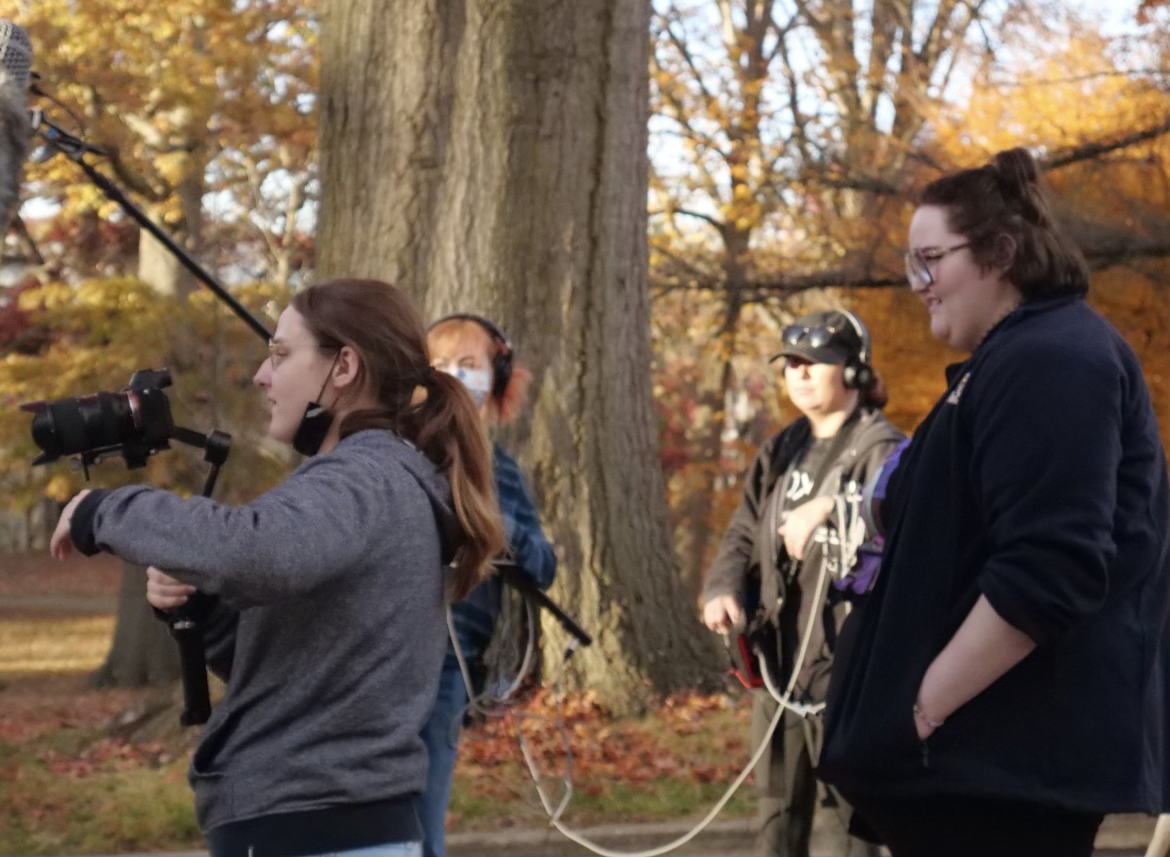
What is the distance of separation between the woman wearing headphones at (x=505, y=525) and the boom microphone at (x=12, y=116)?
1.74 meters

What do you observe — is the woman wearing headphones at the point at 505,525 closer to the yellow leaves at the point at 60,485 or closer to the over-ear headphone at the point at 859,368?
the over-ear headphone at the point at 859,368

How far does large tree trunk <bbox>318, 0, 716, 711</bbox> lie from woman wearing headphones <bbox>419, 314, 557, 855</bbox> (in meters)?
3.35

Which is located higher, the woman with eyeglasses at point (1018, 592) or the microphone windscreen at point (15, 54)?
the microphone windscreen at point (15, 54)

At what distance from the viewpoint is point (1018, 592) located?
2668 mm

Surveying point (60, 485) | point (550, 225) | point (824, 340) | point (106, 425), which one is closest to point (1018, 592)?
point (106, 425)

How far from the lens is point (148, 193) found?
55.8 feet

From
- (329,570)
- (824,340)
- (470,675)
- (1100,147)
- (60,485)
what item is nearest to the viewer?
(329,570)

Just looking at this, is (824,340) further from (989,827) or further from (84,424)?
(84,424)

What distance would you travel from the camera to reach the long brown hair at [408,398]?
2881 mm

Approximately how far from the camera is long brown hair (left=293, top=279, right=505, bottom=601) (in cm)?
288

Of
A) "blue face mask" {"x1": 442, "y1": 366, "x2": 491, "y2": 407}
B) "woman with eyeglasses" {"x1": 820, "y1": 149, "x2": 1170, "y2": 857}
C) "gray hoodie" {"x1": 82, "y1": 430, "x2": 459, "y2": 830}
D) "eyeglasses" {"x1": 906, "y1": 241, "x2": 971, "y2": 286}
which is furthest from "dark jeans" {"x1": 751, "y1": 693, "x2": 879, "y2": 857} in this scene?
"gray hoodie" {"x1": 82, "y1": 430, "x2": 459, "y2": 830}

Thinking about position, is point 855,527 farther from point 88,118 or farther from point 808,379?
point 88,118

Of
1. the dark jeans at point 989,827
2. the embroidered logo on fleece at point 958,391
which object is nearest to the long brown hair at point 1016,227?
the embroidered logo on fleece at point 958,391

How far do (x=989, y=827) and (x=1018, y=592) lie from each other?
1.46 ft
